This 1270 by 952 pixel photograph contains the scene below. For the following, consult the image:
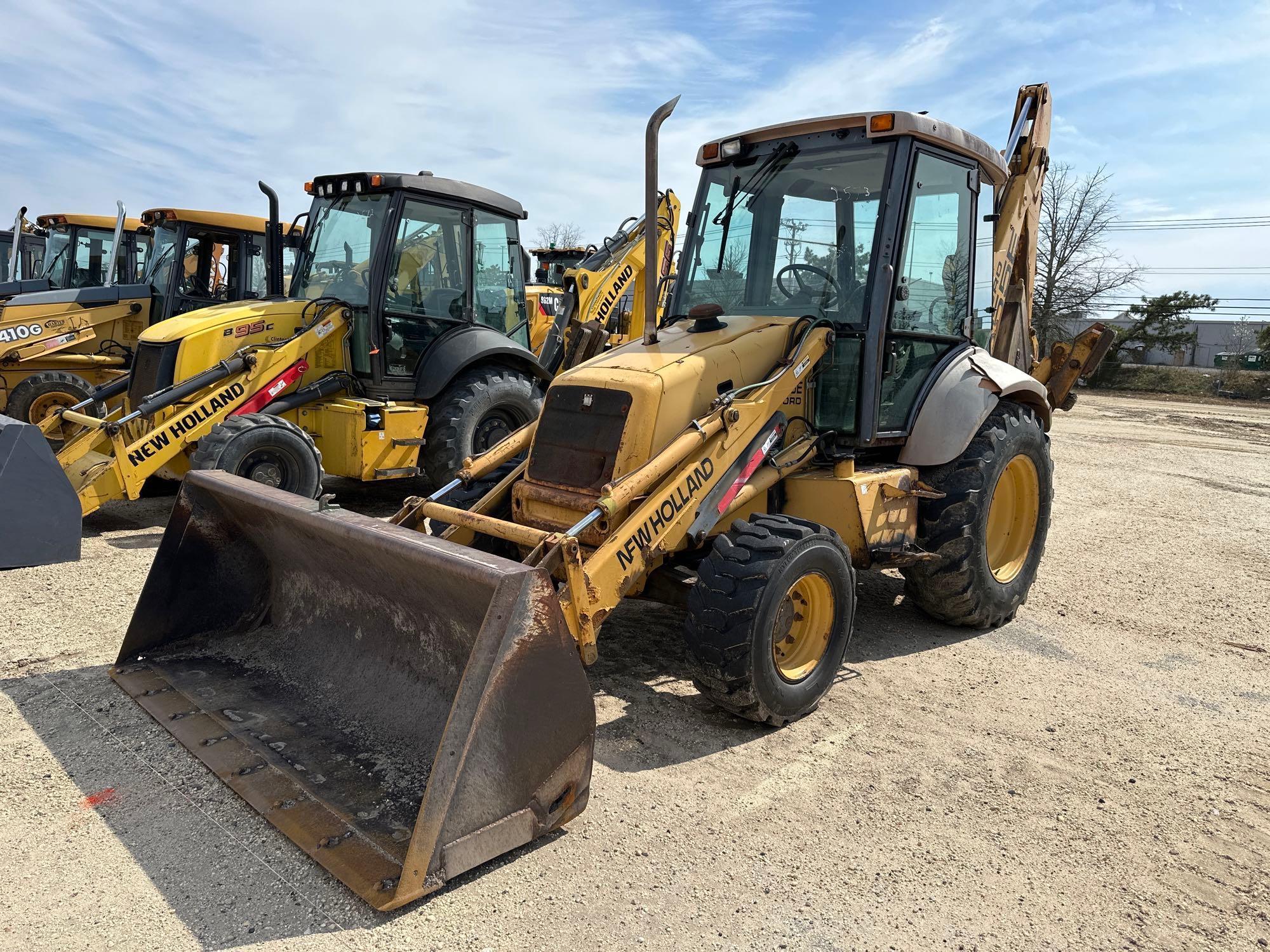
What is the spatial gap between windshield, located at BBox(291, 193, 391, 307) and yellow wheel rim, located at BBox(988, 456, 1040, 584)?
16.3ft

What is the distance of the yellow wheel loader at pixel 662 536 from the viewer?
2852 mm

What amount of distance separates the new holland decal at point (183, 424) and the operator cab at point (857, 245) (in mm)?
3690

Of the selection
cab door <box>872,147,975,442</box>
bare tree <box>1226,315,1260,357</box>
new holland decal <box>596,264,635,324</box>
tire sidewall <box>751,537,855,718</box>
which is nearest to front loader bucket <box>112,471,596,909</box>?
tire sidewall <box>751,537,855,718</box>

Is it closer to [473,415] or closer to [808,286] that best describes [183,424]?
[473,415]

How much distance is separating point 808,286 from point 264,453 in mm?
4064

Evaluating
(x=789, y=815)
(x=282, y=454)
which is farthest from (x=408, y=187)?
(x=789, y=815)

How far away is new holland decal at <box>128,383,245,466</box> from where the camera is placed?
6484 mm

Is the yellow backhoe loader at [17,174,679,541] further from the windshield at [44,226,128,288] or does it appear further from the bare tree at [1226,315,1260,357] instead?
the bare tree at [1226,315,1260,357]

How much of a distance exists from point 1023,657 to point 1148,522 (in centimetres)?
433

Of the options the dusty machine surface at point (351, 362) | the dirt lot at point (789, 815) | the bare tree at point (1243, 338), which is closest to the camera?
the dirt lot at point (789, 815)

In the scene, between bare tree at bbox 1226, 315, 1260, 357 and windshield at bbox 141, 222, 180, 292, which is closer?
windshield at bbox 141, 222, 180, 292

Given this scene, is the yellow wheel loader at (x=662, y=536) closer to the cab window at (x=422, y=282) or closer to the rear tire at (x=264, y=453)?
the rear tire at (x=264, y=453)

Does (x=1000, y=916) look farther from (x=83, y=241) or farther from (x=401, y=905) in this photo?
(x=83, y=241)

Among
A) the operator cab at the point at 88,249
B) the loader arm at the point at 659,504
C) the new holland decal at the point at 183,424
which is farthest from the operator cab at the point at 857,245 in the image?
the operator cab at the point at 88,249
